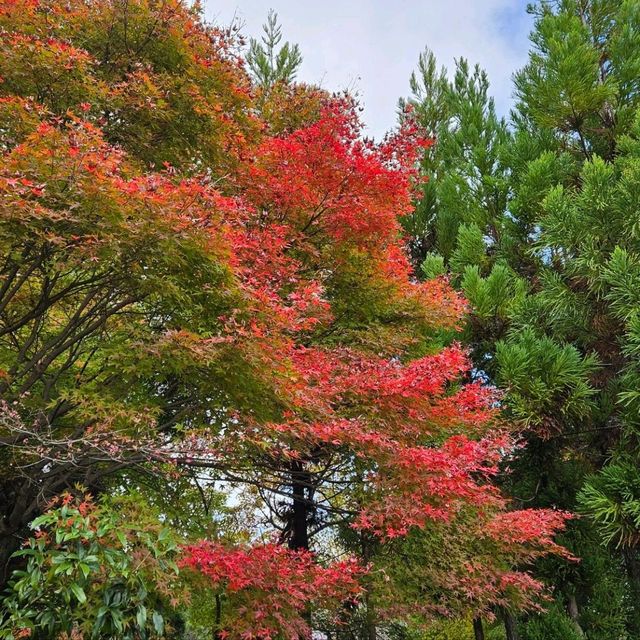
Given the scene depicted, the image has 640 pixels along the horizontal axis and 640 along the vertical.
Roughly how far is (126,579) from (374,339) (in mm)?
4056

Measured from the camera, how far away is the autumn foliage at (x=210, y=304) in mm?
3598

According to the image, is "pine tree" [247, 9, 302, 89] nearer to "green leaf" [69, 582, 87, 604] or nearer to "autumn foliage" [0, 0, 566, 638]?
"autumn foliage" [0, 0, 566, 638]

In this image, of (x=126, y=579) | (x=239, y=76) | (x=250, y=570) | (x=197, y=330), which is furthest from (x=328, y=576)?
(x=239, y=76)

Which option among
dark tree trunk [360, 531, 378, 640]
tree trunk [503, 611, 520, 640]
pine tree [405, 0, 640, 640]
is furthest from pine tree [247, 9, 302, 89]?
tree trunk [503, 611, 520, 640]

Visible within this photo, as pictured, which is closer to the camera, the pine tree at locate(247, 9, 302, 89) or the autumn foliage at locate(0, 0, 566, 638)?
the autumn foliage at locate(0, 0, 566, 638)

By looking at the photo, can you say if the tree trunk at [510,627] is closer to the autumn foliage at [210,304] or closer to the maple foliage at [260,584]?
the autumn foliage at [210,304]

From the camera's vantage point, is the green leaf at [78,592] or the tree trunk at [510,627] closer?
the green leaf at [78,592]

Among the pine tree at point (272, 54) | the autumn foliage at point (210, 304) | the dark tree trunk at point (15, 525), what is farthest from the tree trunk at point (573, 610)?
the pine tree at point (272, 54)

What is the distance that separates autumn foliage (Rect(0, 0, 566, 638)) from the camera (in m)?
3.60

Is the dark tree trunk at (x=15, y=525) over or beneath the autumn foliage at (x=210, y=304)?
beneath

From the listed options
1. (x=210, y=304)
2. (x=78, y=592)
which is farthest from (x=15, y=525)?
(x=210, y=304)

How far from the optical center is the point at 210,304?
4.13 meters

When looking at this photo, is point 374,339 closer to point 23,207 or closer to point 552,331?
point 552,331

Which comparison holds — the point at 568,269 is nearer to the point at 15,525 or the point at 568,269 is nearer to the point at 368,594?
the point at 368,594
